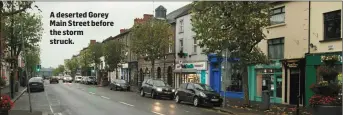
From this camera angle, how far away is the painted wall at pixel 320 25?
20734 mm

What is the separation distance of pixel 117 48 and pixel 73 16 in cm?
4311

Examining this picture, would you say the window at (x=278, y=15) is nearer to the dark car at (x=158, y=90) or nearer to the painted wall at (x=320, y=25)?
the painted wall at (x=320, y=25)

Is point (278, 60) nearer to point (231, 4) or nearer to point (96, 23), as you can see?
point (231, 4)

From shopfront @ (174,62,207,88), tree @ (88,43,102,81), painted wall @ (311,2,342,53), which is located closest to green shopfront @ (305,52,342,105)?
painted wall @ (311,2,342,53)

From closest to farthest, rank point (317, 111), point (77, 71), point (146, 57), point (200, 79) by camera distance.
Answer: point (317, 111)
point (200, 79)
point (146, 57)
point (77, 71)

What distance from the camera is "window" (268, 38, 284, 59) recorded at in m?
A: 25.0

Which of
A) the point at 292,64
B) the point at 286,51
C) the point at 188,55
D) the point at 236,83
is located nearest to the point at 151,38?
the point at 188,55

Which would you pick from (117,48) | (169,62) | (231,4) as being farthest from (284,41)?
(117,48)

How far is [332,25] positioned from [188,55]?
1890 centimetres

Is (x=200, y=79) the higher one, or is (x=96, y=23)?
(x=96, y=23)

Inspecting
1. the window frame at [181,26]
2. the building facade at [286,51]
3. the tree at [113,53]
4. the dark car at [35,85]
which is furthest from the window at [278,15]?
the tree at [113,53]

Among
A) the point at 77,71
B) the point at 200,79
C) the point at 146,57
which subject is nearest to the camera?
the point at 200,79

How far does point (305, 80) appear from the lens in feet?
73.9

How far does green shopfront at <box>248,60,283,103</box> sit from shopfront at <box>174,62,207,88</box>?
7682 millimetres
